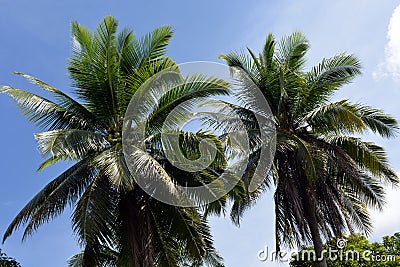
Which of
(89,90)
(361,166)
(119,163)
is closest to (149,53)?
(89,90)

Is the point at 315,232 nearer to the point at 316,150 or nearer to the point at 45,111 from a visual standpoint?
the point at 316,150

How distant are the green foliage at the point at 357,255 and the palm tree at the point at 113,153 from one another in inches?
227

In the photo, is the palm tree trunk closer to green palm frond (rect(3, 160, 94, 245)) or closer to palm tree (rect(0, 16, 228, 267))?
palm tree (rect(0, 16, 228, 267))

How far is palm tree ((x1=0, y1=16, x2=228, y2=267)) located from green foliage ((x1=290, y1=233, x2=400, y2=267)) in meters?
5.78

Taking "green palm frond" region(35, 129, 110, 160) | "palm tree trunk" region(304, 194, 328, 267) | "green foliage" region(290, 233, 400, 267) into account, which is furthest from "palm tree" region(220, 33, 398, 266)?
"green palm frond" region(35, 129, 110, 160)

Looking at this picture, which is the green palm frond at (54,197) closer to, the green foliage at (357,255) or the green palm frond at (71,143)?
the green palm frond at (71,143)

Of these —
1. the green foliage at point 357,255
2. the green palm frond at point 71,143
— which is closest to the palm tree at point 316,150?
the green foliage at point 357,255

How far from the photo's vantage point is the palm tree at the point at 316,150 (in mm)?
13555

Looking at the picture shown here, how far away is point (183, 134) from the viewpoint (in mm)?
11484

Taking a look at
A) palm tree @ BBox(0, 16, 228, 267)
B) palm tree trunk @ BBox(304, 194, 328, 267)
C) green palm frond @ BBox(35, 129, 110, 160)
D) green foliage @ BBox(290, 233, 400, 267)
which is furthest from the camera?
green foliage @ BBox(290, 233, 400, 267)

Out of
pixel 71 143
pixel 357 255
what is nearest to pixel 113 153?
pixel 71 143

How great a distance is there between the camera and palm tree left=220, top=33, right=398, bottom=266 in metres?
13.6

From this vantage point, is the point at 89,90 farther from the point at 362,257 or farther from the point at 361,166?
the point at 362,257

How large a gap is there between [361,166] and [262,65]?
14.3 ft
